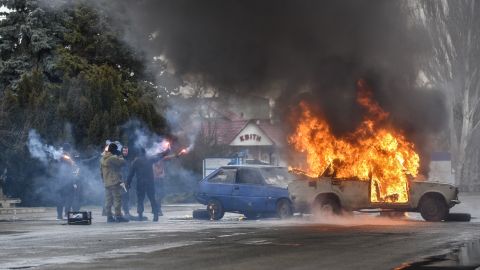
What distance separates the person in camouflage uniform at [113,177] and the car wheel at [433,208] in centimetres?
A: 785

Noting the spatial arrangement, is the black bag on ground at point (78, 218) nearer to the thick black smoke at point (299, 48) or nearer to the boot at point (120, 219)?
the boot at point (120, 219)

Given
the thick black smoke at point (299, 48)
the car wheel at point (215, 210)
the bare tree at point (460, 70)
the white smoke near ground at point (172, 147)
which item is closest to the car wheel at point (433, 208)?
the thick black smoke at point (299, 48)

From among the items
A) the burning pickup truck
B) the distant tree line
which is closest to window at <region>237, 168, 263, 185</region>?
the burning pickup truck

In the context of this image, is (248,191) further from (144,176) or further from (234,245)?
(234,245)

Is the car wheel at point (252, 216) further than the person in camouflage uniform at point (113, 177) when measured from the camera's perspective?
Yes

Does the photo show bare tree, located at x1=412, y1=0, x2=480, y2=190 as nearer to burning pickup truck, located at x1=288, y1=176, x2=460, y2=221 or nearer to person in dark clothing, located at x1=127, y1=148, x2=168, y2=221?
burning pickup truck, located at x1=288, y1=176, x2=460, y2=221

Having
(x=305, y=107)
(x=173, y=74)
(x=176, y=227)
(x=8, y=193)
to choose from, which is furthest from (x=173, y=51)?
(x=8, y=193)

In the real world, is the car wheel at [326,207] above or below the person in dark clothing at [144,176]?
below

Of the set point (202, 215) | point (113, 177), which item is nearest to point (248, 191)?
point (202, 215)

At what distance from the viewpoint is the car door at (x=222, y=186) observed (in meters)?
27.1

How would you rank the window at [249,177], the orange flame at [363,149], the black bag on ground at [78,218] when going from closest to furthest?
the black bag on ground at [78,218], the orange flame at [363,149], the window at [249,177]

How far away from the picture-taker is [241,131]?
72.8 m

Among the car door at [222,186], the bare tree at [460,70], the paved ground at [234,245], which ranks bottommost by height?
the paved ground at [234,245]

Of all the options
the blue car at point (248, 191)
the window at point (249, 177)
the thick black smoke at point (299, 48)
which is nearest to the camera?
the thick black smoke at point (299, 48)
